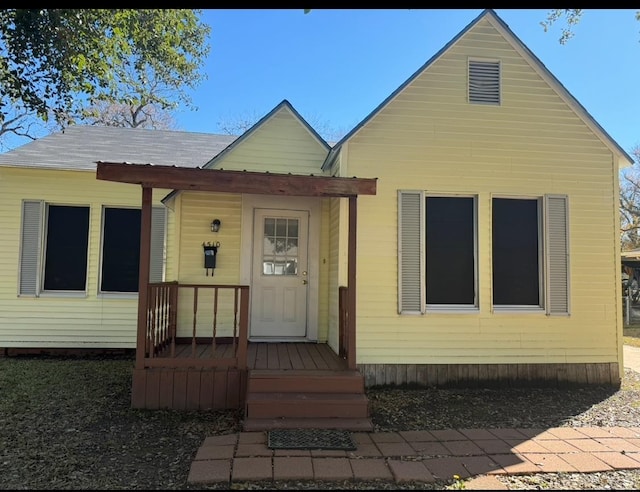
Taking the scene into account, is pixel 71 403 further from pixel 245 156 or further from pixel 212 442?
pixel 245 156

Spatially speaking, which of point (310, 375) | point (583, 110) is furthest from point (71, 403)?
point (583, 110)

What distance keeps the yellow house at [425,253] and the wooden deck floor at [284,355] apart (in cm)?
4

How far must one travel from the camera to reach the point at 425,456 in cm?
365

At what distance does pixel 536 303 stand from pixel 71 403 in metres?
6.11

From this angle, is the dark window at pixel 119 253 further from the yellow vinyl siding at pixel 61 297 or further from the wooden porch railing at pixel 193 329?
the wooden porch railing at pixel 193 329

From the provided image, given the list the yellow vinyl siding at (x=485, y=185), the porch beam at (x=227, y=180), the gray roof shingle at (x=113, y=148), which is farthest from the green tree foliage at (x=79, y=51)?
the yellow vinyl siding at (x=485, y=185)

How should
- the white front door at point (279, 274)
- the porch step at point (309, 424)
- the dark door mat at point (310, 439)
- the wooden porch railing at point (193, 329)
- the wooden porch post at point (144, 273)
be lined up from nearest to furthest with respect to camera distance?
the dark door mat at point (310, 439) → the porch step at point (309, 424) → the wooden porch post at point (144, 273) → the wooden porch railing at point (193, 329) → the white front door at point (279, 274)

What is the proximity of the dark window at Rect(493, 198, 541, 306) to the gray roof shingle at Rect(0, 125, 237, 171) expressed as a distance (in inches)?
223

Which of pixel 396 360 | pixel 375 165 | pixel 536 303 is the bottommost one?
pixel 396 360

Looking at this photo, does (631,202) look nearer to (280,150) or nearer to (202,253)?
(280,150)

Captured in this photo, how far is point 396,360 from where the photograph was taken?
18.7ft

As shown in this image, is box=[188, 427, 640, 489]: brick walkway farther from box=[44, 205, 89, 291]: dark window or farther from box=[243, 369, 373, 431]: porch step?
box=[44, 205, 89, 291]: dark window

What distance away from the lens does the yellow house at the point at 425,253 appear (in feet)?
16.9

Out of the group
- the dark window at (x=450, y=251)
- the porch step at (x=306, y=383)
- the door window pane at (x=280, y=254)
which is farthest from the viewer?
the door window pane at (x=280, y=254)
